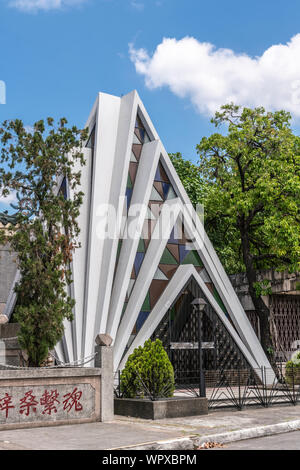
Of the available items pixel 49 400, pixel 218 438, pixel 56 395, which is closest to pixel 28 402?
pixel 49 400

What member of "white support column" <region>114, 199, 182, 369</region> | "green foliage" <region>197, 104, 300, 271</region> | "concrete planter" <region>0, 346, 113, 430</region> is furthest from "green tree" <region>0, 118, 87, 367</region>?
"green foliage" <region>197, 104, 300, 271</region>

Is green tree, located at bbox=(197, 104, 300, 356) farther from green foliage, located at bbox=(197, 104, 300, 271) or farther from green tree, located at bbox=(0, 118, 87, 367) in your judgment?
green tree, located at bbox=(0, 118, 87, 367)

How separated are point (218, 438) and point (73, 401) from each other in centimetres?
408

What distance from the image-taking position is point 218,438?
34.2ft

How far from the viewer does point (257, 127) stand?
25469mm

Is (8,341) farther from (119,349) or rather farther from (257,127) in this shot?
(257,127)

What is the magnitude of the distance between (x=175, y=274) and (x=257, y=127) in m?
9.31

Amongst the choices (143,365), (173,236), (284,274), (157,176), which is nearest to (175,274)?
(173,236)

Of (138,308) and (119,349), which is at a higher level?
(138,308)

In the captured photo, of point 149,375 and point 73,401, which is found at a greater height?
point 149,375

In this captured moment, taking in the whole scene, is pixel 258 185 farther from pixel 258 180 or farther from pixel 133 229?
pixel 133 229

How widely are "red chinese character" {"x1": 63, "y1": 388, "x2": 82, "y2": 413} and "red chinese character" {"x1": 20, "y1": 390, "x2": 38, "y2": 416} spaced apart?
→ 2.69 ft

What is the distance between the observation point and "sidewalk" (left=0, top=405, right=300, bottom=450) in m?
9.75
